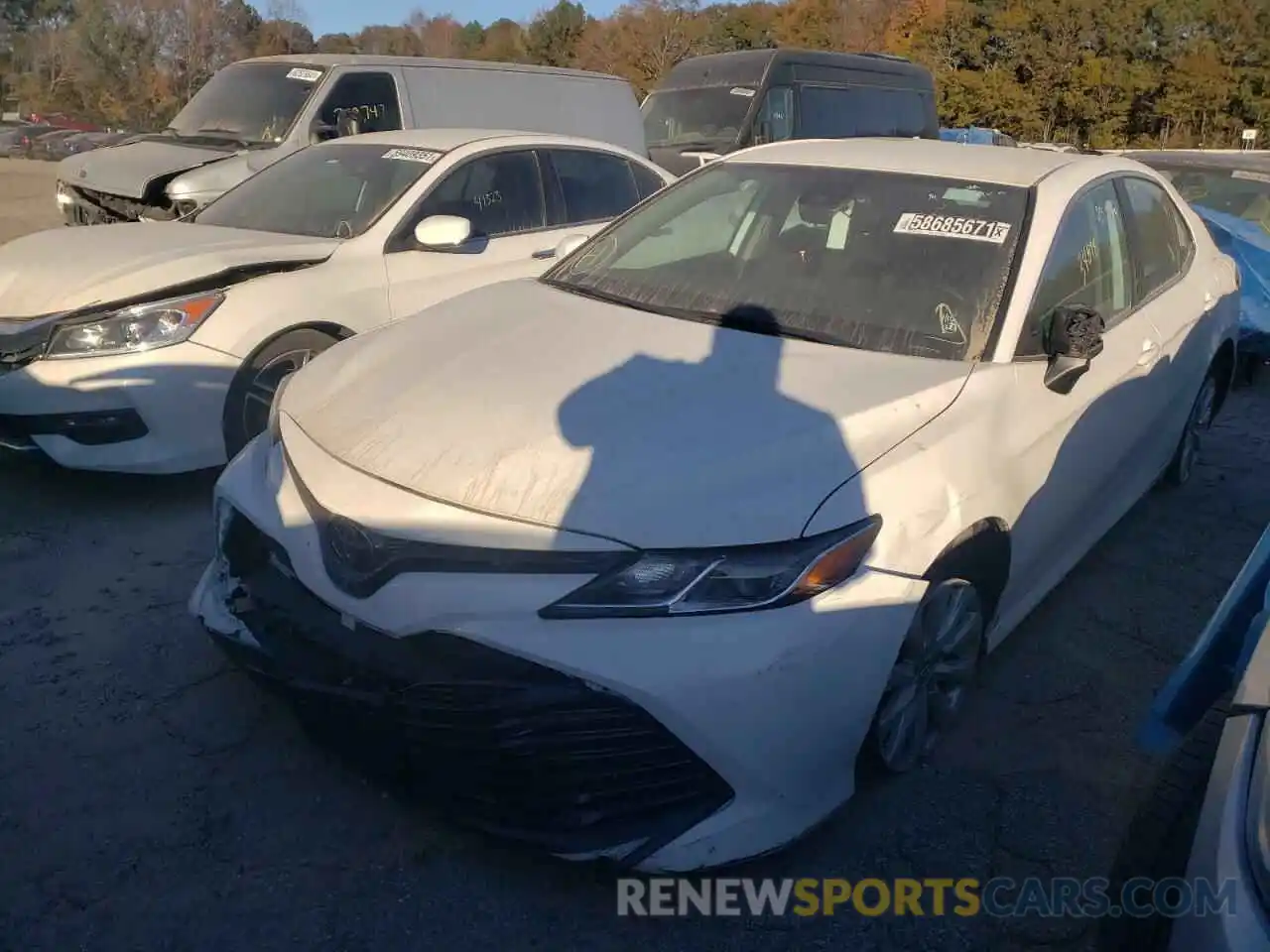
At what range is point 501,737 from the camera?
2.20 metres

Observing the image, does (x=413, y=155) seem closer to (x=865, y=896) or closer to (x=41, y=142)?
(x=865, y=896)

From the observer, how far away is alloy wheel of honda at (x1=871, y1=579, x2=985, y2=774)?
105 inches

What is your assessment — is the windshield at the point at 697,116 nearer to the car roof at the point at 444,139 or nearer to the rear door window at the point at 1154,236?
the car roof at the point at 444,139

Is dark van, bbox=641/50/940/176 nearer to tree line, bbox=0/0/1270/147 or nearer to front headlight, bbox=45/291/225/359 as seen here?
front headlight, bbox=45/291/225/359

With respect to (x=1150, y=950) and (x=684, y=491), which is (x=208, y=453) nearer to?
(x=684, y=491)

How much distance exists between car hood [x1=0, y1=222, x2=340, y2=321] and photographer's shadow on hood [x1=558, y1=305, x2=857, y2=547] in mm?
2416

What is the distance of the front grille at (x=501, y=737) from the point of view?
2.18 metres

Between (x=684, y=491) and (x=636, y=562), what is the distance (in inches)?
8.0

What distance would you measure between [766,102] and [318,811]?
33.7 feet

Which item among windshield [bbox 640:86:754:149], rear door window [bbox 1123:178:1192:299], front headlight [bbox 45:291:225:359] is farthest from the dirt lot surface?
rear door window [bbox 1123:178:1192:299]

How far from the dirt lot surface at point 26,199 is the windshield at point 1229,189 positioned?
36.8ft

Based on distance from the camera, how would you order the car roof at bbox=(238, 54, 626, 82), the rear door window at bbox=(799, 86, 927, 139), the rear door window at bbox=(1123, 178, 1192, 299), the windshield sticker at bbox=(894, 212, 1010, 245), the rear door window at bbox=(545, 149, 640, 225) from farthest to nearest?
1. the rear door window at bbox=(799, 86, 927, 139)
2. the car roof at bbox=(238, 54, 626, 82)
3. the rear door window at bbox=(545, 149, 640, 225)
4. the rear door window at bbox=(1123, 178, 1192, 299)
5. the windshield sticker at bbox=(894, 212, 1010, 245)

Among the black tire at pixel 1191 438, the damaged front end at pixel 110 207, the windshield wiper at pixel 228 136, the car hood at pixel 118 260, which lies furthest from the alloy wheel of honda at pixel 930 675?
the windshield wiper at pixel 228 136

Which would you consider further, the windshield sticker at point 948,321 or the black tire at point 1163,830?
the windshield sticker at point 948,321
